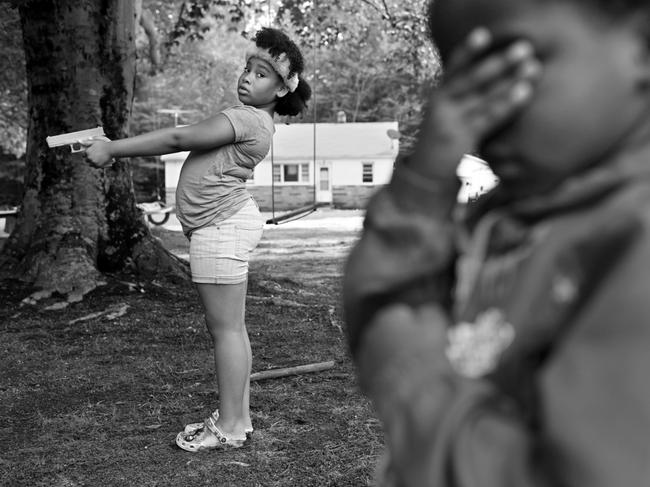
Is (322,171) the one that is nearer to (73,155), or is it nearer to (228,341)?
(73,155)

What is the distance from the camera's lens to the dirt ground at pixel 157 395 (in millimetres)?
3730

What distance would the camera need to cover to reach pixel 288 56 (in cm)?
378

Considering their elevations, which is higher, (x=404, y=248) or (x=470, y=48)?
(x=470, y=48)

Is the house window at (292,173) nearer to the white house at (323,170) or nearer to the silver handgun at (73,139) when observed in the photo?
the white house at (323,170)

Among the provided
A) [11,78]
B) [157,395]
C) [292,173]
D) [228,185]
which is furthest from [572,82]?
[292,173]

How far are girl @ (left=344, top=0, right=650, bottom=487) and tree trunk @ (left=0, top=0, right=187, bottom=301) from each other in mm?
6969

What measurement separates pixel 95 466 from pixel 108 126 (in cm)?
475

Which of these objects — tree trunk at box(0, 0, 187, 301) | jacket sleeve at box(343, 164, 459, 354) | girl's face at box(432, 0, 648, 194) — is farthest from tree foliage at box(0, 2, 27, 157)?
girl's face at box(432, 0, 648, 194)

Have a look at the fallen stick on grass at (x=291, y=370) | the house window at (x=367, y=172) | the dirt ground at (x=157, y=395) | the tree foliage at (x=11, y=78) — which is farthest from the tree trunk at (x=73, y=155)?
the house window at (x=367, y=172)

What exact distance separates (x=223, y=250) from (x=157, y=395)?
1540 millimetres

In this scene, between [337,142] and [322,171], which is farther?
[337,142]

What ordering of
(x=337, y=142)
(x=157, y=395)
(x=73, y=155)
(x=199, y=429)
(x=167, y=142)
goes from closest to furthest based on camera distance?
(x=167, y=142)
(x=199, y=429)
(x=157, y=395)
(x=73, y=155)
(x=337, y=142)

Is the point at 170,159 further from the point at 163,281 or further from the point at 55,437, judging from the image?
the point at 55,437

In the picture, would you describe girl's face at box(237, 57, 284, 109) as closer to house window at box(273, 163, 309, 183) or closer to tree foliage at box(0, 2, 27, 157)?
tree foliage at box(0, 2, 27, 157)
